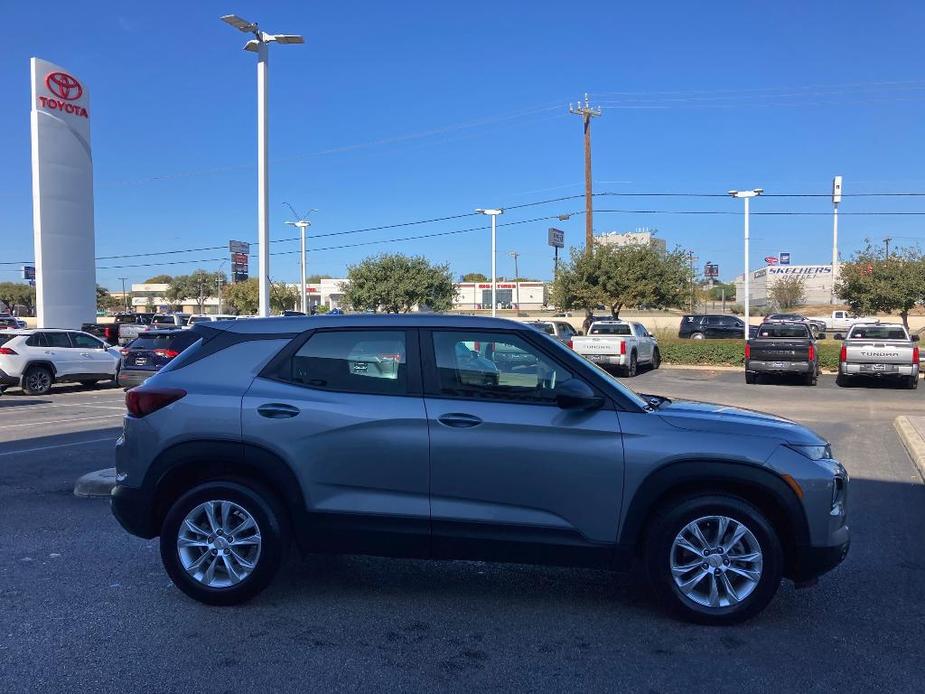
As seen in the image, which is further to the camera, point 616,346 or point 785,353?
point 616,346

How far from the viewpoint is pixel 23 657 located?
401 cm

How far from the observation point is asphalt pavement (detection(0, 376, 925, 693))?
3.81 meters

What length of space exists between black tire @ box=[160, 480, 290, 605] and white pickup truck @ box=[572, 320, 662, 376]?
61.0 ft

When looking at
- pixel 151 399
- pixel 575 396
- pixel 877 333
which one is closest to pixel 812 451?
pixel 575 396

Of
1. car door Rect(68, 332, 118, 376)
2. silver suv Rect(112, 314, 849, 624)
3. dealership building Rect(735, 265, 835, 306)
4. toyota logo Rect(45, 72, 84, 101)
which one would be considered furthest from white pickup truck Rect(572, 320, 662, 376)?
dealership building Rect(735, 265, 835, 306)

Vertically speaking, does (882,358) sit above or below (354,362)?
below

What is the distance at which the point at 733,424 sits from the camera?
447 centimetres

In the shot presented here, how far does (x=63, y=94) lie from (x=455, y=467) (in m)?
34.0

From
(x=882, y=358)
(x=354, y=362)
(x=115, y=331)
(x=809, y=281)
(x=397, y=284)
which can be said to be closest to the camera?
(x=354, y=362)

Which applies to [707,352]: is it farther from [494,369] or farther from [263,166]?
[494,369]

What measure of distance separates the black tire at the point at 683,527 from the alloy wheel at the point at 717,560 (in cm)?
2

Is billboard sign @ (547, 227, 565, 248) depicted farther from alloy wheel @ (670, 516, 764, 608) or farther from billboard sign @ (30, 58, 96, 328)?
alloy wheel @ (670, 516, 764, 608)

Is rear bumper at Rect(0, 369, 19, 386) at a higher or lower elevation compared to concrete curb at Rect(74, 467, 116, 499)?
higher

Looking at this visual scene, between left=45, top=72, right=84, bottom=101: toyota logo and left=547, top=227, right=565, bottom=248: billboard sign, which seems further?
left=547, top=227, right=565, bottom=248: billboard sign
